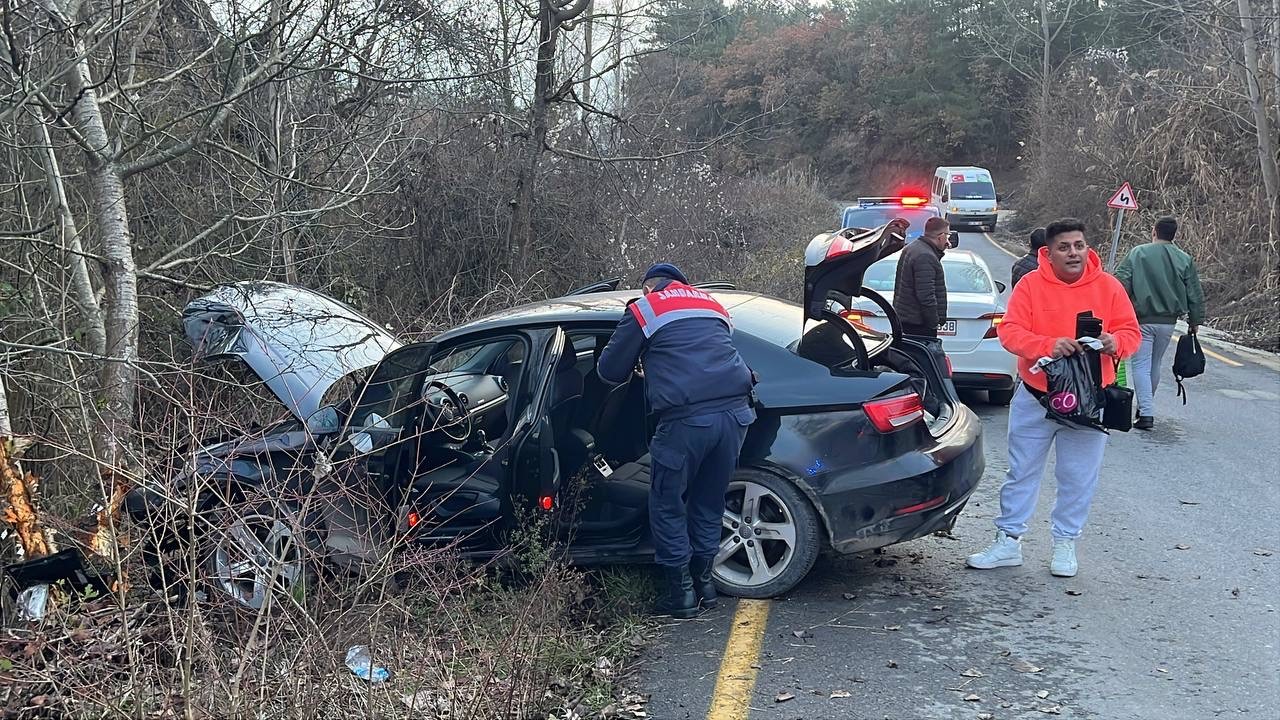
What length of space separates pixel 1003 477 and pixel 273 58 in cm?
560

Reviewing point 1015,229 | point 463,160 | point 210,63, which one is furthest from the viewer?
point 1015,229

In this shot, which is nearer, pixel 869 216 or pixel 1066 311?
pixel 1066 311

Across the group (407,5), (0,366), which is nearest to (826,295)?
(0,366)

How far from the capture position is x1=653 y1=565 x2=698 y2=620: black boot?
5.06 metres

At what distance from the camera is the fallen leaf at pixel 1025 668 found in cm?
442

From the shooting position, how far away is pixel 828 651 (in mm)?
4672

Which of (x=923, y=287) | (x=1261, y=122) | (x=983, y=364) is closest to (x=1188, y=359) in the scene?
(x=983, y=364)

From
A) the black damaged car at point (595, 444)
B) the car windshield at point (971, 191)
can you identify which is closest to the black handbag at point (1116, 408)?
the black damaged car at point (595, 444)

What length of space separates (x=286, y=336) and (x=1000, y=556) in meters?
4.00

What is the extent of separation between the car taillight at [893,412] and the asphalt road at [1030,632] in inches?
35.0

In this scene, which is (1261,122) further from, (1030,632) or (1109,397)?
(1030,632)

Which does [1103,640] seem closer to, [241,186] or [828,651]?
[828,651]

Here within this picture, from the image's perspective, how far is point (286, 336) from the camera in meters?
5.75

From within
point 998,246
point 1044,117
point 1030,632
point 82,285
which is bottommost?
point 998,246
